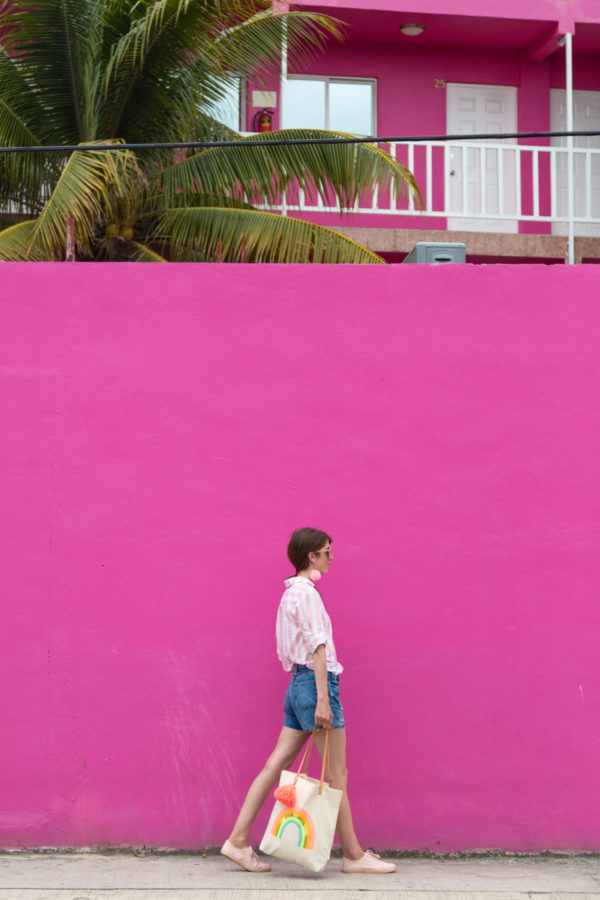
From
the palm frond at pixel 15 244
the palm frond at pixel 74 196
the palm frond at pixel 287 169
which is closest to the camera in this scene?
the palm frond at pixel 74 196

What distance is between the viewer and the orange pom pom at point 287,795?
15.5ft

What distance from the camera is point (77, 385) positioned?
536 centimetres

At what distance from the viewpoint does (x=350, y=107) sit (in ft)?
46.0

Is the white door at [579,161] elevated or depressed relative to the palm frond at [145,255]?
elevated

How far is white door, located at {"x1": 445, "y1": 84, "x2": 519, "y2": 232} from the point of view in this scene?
534 inches

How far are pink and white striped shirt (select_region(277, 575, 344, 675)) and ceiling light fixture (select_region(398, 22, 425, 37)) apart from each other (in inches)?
420

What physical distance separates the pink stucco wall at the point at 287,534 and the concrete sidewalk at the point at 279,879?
0.43 ft

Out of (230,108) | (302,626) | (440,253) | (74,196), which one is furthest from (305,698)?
(230,108)

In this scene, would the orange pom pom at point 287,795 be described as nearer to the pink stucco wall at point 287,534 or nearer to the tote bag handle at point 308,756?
the tote bag handle at point 308,756

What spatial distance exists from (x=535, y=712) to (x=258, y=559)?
5.10 feet

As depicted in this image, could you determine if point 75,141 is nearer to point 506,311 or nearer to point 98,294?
point 98,294

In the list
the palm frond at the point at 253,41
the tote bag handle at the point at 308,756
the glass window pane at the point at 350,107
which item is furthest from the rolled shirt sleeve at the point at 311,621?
the glass window pane at the point at 350,107

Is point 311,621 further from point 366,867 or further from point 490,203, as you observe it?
point 490,203

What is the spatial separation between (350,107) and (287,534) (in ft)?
32.7
